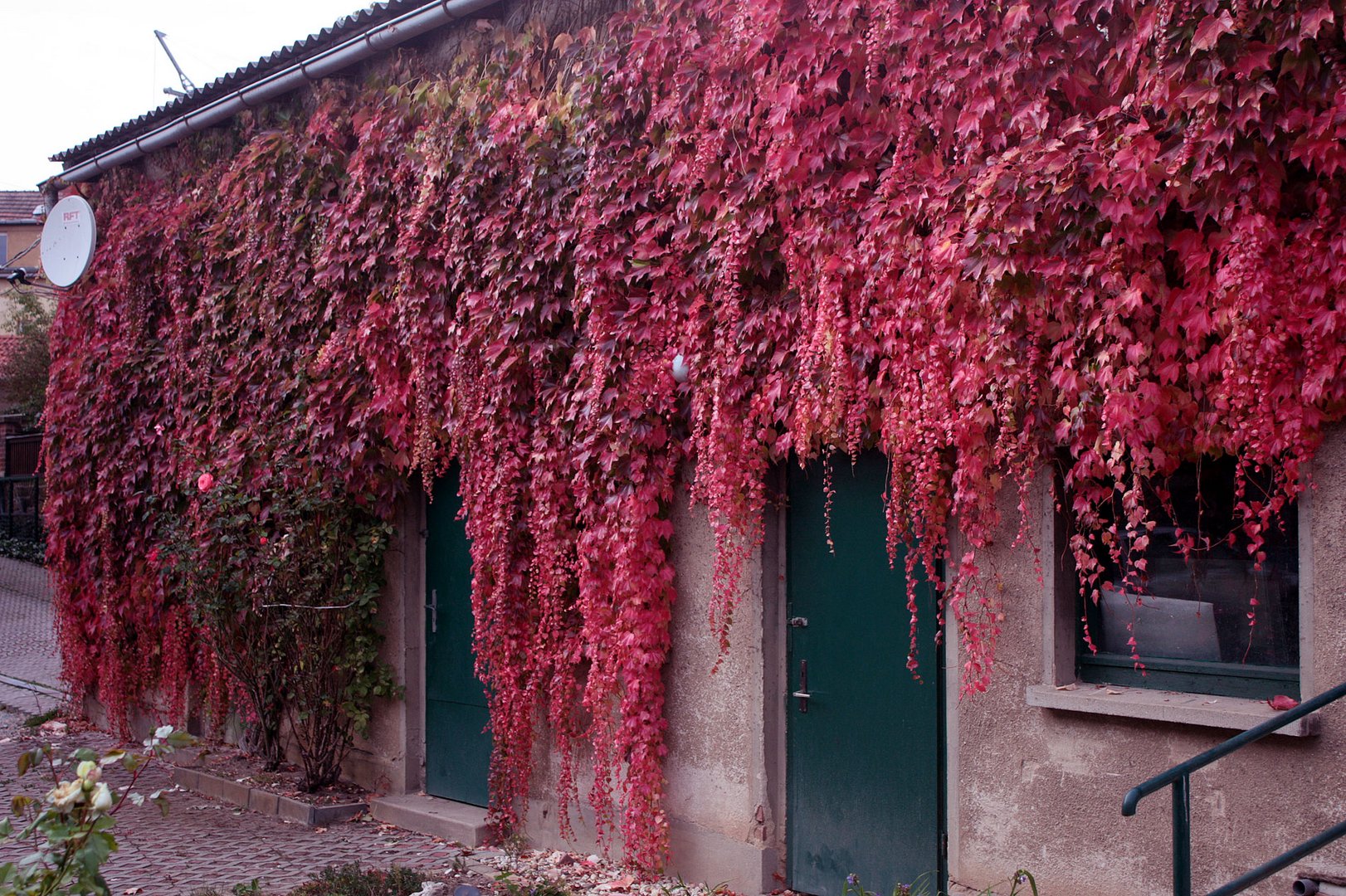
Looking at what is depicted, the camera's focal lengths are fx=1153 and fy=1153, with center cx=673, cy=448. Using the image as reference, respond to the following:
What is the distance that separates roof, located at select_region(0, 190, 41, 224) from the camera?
35.6 m

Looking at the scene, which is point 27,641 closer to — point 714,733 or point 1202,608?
point 714,733

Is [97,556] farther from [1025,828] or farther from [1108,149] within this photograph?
[1108,149]

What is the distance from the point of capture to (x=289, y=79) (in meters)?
9.12

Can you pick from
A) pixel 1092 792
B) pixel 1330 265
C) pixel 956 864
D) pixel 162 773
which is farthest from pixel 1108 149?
pixel 162 773

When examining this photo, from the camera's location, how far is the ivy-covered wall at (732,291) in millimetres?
4105

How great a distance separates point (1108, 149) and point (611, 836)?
4549mm

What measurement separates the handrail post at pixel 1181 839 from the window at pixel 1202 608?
3.44ft

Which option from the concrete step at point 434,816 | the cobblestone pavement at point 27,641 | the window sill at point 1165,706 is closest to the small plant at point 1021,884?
the window sill at point 1165,706

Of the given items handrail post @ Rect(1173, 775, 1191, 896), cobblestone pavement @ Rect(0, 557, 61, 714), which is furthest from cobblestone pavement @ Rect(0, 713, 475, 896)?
cobblestone pavement @ Rect(0, 557, 61, 714)

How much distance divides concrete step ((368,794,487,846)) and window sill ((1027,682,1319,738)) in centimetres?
399

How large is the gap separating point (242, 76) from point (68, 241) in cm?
297

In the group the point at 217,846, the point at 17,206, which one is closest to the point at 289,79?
the point at 217,846

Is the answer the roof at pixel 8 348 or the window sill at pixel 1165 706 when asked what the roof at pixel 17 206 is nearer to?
the roof at pixel 8 348

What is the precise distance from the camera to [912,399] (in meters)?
4.99
